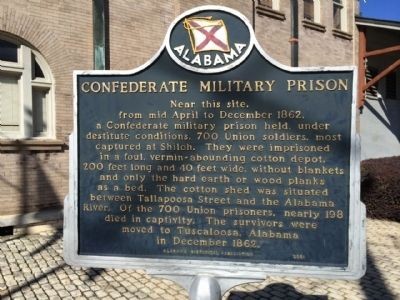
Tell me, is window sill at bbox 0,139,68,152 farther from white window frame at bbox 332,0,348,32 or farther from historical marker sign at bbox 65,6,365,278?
white window frame at bbox 332,0,348,32

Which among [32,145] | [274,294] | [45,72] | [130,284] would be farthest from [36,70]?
[274,294]

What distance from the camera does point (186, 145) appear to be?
3.13 metres

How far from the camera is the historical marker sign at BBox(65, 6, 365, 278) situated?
2.98 meters

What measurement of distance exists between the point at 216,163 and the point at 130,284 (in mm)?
2844

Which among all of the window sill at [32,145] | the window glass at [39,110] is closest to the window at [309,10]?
the window glass at [39,110]

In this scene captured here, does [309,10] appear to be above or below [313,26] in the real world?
above

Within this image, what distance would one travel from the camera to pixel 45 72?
8250mm

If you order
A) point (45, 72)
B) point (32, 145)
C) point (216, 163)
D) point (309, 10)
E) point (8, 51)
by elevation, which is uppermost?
point (309, 10)

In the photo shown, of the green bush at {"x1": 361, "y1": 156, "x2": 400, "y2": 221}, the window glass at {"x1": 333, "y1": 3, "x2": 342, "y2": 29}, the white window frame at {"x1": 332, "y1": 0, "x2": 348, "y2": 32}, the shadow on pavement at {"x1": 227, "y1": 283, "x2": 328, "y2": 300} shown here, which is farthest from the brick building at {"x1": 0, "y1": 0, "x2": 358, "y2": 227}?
→ the white window frame at {"x1": 332, "y1": 0, "x2": 348, "y2": 32}

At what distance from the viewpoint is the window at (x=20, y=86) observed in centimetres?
782

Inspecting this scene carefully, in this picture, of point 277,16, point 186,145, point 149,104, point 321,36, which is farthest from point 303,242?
point 321,36

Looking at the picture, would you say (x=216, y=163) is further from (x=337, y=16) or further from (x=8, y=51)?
(x=337, y=16)

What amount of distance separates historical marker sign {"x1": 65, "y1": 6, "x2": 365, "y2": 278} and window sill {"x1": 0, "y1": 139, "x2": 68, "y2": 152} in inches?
196

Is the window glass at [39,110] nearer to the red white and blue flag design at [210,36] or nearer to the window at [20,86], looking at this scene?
the window at [20,86]
